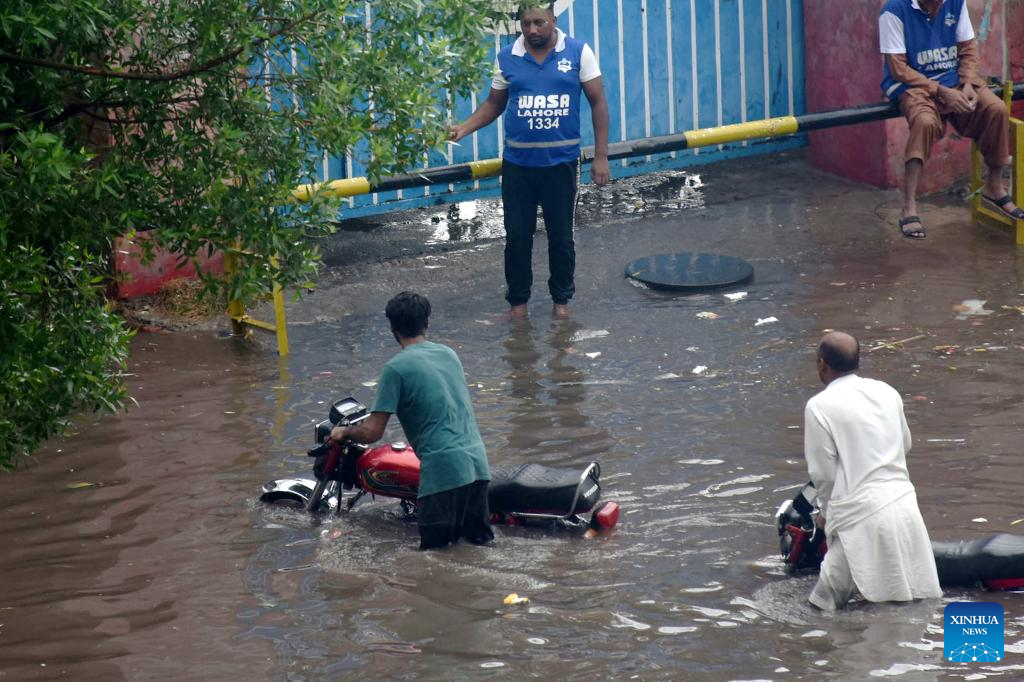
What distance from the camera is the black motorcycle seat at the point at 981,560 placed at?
5254 mm

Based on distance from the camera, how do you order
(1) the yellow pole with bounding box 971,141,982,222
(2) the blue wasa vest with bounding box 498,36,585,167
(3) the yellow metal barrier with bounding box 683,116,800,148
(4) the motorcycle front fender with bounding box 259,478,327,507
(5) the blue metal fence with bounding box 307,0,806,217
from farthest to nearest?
(5) the blue metal fence with bounding box 307,0,806,217 < (1) the yellow pole with bounding box 971,141,982,222 < (3) the yellow metal barrier with bounding box 683,116,800,148 < (2) the blue wasa vest with bounding box 498,36,585,167 < (4) the motorcycle front fender with bounding box 259,478,327,507

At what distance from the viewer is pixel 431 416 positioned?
5918mm

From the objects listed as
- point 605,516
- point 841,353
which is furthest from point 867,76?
point 841,353

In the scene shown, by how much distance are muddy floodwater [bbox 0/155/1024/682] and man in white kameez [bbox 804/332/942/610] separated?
0.11 meters

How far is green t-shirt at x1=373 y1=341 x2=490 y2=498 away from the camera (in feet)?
19.3

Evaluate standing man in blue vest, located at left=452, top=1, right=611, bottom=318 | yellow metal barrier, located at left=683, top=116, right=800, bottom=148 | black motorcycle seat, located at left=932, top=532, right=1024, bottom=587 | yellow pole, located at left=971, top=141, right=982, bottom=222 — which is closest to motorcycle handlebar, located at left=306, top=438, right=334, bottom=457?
black motorcycle seat, located at left=932, top=532, right=1024, bottom=587

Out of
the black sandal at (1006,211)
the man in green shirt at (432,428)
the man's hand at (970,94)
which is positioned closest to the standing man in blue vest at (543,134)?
the man's hand at (970,94)

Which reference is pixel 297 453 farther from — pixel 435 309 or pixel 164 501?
pixel 435 309

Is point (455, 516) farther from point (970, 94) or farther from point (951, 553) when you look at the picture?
point (970, 94)

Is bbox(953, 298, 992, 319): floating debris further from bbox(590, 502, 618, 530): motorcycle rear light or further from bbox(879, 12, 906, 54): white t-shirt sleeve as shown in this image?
bbox(590, 502, 618, 530): motorcycle rear light

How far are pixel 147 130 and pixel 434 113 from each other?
117cm

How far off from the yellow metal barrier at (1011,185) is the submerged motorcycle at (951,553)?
593 cm

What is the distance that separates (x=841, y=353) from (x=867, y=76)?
7115 millimetres

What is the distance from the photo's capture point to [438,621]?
5297 mm
